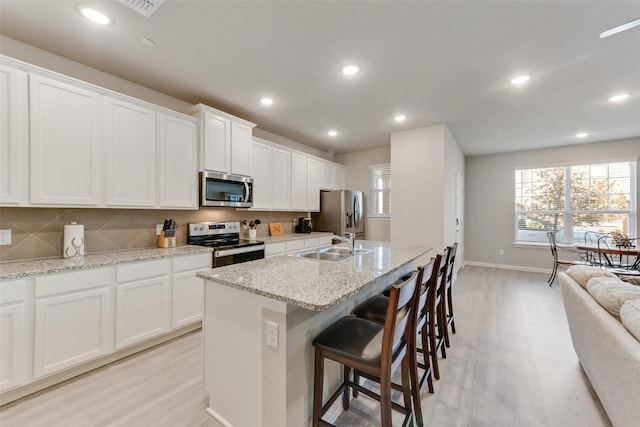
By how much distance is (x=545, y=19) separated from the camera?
1.89m

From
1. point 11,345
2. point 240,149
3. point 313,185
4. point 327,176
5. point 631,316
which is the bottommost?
point 11,345

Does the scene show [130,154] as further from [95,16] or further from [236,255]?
[236,255]

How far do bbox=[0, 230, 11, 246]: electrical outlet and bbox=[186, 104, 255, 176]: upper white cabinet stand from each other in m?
1.65

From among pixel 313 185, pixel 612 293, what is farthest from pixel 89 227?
pixel 612 293

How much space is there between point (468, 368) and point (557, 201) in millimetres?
5353

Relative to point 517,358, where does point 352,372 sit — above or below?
above

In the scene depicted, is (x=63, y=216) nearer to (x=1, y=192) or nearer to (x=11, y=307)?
(x=1, y=192)

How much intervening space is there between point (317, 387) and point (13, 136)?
A: 2.76 meters

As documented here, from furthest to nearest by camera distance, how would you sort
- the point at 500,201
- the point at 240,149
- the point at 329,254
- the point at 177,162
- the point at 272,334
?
the point at 500,201 → the point at 240,149 → the point at 177,162 → the point at 329,254 → the point at 272,334

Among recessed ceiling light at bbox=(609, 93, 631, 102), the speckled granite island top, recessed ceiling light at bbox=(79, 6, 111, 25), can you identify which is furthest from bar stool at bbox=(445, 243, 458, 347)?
recessed ceiling light at bbox=(79, 6, 111, 25)

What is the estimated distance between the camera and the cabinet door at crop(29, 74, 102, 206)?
2.04 metres

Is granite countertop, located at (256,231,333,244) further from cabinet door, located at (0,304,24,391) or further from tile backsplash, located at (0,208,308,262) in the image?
cabinet door, located at (0,304,24,391)

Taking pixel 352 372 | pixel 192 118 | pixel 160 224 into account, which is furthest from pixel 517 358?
pixel 192 118

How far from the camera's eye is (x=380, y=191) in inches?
221
